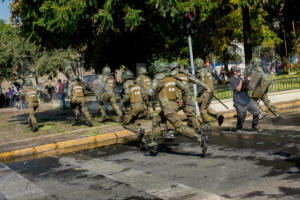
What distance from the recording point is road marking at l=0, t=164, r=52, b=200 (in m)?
5.33

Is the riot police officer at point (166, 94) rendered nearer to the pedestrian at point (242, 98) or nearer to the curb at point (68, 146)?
the pedestrian at point (242, 98)

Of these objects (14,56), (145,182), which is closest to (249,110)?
(145,182)

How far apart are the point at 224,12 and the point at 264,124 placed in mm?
18384

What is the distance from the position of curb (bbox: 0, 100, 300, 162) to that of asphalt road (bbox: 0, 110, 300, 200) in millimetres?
830

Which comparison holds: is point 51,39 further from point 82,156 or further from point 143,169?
point 143,169

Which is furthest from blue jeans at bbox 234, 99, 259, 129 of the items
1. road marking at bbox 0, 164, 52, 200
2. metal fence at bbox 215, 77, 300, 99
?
metal fence at bbox 215, 77, 300, 99

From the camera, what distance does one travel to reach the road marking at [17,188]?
5.33 meters

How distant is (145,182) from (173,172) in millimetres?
660

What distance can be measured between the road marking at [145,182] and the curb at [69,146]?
1.90m

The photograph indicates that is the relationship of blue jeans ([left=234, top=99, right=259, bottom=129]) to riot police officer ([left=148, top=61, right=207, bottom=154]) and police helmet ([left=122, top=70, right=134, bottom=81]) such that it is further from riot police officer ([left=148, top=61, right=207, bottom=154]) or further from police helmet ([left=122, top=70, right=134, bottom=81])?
police helmet ([left=122, top=70, right=134, bottom=81])

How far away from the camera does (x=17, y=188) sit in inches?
230

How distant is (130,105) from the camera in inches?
346

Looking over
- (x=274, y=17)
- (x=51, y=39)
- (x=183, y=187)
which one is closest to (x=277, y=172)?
(x=183, y=187)

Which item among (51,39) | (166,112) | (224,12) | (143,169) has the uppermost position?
(224,12)
